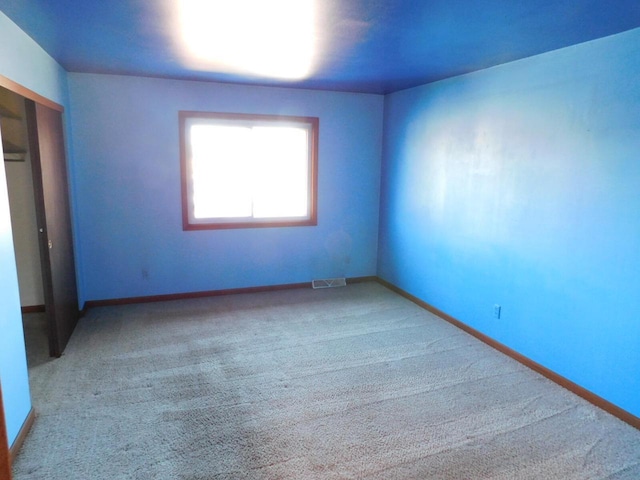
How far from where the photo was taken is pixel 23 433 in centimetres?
227

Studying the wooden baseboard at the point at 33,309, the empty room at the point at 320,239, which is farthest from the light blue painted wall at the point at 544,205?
the wooden baseboard at the point at 33,309

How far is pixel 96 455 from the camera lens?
2174 mm

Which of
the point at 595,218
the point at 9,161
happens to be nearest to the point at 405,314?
the point at 595,218

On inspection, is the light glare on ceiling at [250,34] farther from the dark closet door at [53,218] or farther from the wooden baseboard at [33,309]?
the wooden baseboard at [33,309]

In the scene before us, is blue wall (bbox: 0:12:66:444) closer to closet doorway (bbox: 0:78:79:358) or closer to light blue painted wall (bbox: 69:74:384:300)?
closet doorway (bbox: 0:78:79:358)

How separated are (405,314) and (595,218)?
6.95ft

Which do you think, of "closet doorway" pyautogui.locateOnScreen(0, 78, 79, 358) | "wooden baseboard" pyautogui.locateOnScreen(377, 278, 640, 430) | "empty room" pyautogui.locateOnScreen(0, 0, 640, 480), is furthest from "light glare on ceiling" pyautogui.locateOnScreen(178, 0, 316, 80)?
"wooden baseboard" pyautogui.locateOnScreen(377, 278, 640, 430)

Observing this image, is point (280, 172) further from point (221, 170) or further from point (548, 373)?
point (548, 373)

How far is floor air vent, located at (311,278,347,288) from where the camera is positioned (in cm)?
522

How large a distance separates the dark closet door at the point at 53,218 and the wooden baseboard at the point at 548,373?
11.7 feet

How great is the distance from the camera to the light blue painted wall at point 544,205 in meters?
2.55

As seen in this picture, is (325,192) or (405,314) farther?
(325,192)

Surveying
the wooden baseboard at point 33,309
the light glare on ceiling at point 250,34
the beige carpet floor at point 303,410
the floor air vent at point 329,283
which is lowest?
the beige carpet floor at point 303,410

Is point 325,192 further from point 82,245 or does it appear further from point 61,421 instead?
point 61,421
